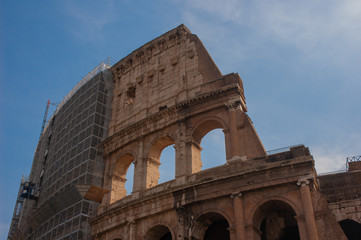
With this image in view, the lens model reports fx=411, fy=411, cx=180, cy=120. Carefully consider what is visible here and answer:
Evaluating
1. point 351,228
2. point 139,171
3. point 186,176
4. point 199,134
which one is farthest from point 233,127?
point 351,228

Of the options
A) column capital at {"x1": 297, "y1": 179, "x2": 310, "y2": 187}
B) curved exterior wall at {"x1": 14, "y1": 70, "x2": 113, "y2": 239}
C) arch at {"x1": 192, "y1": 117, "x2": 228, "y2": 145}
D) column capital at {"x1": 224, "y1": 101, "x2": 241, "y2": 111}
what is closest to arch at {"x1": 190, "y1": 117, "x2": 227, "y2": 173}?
arch at {"x1": 192, "y1": 117, "x2": 228, "y2": 145}

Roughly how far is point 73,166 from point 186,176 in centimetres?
869

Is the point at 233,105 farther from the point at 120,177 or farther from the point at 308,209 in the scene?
the point at 120,177

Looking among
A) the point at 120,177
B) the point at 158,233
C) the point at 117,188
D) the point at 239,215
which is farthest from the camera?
the point at 120,177

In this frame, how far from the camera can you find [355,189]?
17406 mm

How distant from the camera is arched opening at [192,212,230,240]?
17.0m

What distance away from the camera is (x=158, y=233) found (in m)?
18.8

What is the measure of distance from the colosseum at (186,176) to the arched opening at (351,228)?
51 mm

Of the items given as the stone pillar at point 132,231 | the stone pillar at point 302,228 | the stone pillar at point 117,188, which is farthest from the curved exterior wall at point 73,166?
the stone pillar at point 302,228

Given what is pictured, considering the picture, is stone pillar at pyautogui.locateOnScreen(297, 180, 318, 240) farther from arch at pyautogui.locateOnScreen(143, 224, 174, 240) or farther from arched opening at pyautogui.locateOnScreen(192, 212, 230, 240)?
arch at pyautogui.locateOnScreen(143, 224, 174, 240)

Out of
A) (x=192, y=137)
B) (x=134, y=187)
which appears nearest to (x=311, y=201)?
(x=192, y=137)

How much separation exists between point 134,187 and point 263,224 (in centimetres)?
654

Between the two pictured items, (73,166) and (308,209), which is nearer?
(308,209)

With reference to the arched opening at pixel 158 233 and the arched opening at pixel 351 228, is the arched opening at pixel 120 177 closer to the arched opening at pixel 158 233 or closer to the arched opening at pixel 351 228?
the arched opening at pixel 158 233
